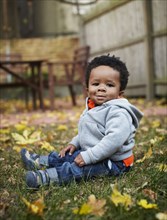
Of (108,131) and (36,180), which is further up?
(108,131)

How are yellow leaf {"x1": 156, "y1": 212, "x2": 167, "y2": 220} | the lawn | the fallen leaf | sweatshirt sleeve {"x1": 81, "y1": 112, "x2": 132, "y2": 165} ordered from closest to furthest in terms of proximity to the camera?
yellow leaf {"x1": 156, "y1": 212, "x2": 167, "y2": 220} < the lawn < the fallen leaf < sweatshirt sleeve {"x1": 81, "y1": 112, "x2": 132, "y2": 165}

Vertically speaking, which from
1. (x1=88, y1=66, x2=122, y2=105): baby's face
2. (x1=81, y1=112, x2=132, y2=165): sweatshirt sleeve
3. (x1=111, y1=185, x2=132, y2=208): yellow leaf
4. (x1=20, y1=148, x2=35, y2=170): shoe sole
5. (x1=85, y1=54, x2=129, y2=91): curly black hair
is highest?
(x1=85, y1=54, x2=129, y2=91): curly black hair

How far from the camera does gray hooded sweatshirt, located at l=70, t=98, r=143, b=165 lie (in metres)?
2.26

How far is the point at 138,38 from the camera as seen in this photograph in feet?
28.4

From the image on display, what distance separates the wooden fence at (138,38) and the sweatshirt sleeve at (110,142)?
5694 millimetres

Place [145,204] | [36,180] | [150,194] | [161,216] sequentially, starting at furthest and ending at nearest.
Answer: [36,180] < [150,194] < [145,204] < [161,216]

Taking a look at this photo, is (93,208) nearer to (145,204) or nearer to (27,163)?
(145,204)

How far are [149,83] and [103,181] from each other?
6.36 m

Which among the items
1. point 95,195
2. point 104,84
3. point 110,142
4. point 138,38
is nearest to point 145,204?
point 95,195

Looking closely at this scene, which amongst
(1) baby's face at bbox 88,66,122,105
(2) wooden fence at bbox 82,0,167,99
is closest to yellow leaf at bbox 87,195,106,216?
(1) baby's face at bbox 88,66,122,105

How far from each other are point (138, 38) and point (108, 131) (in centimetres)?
668

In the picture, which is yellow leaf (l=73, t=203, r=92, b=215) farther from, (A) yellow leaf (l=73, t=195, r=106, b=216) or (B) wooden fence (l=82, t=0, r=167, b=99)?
(B) wooden fence (l=82, t=0, r=167, b=99)

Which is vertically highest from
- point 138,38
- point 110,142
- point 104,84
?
point 138,38

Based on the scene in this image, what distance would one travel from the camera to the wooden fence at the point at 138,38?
796cm
